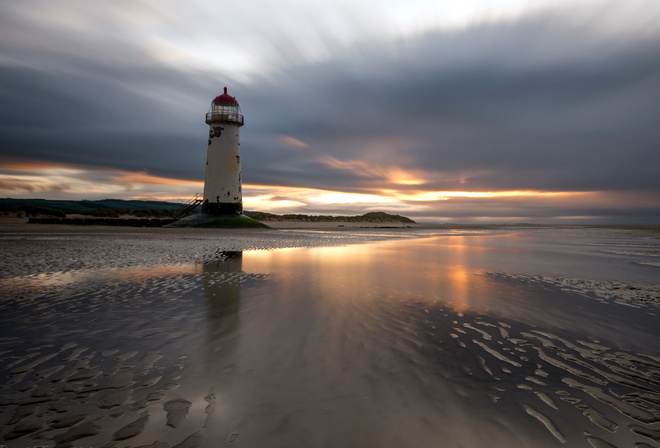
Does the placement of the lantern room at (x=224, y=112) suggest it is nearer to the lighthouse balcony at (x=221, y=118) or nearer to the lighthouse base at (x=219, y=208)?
the lighthouse balcony at (x=221, y=118)

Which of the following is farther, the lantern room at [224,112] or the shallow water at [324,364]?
the lantern room at [224,112]

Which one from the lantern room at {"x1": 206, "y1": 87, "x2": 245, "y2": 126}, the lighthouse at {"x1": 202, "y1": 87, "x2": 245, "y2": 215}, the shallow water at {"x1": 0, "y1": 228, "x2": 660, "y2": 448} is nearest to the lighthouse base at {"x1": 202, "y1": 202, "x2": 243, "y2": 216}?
the lighthouse at {"x1": 202, "y1": 87, "x2": 245, "y2": 215}

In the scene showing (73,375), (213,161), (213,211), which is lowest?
(73,375)

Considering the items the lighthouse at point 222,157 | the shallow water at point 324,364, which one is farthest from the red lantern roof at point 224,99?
the shallow water at point 324,364

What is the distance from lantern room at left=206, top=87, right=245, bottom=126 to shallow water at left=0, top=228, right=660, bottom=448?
27852 millimetres

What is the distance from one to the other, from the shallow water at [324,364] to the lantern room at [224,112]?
27.9 meters

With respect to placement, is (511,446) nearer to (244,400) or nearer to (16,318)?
(244,400)

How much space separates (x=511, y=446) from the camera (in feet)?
8.59

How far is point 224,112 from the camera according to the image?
33625 mm

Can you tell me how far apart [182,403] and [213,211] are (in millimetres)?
32945

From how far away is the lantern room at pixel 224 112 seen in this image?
110ft

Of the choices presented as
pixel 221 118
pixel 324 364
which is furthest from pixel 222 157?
pixel 324 364

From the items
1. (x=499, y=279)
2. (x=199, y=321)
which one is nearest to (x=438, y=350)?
(x=199, y=321)

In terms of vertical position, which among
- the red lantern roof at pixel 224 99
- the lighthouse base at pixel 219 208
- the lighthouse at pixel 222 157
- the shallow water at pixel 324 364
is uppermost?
the red lantern roof at pixel 224 99
